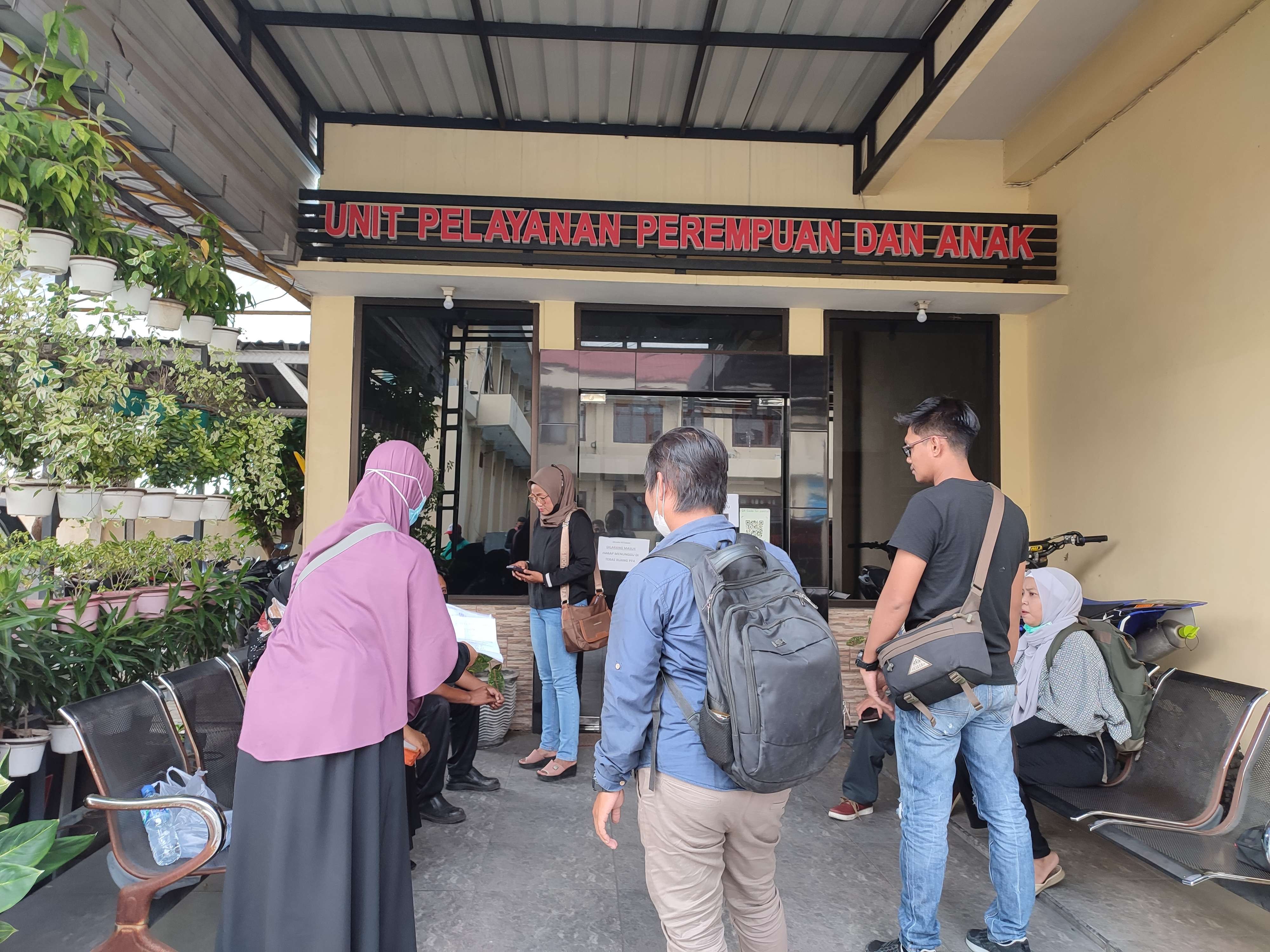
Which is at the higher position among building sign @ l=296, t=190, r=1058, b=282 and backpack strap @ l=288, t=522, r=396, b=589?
building sign @ l=296, t=190, r=1058, b=282

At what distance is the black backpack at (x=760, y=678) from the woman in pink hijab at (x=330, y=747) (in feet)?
2.83

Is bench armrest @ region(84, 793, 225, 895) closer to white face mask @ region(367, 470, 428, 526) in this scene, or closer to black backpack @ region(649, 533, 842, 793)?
white face mask @ region(367, 470, 428, 526)

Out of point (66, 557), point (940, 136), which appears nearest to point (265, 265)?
point (66, 557)

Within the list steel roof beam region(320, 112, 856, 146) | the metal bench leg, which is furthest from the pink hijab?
steel roof beam region(320, 112, 856, 146)

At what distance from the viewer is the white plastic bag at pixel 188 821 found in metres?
2.49

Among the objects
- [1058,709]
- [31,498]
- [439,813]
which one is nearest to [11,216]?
[31,498]

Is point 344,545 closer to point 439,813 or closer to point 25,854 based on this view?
point 25,854

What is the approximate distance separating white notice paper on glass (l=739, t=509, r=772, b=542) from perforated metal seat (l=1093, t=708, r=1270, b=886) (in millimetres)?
3081

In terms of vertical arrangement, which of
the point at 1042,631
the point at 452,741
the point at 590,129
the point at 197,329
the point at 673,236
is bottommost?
the point at 452,741

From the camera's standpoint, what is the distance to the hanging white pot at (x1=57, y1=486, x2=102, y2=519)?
3.20m

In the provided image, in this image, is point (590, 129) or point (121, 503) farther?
point (590, 129)

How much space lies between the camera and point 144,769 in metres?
2.61

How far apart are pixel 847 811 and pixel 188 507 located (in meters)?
3.72

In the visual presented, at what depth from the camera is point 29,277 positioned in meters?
2.73
